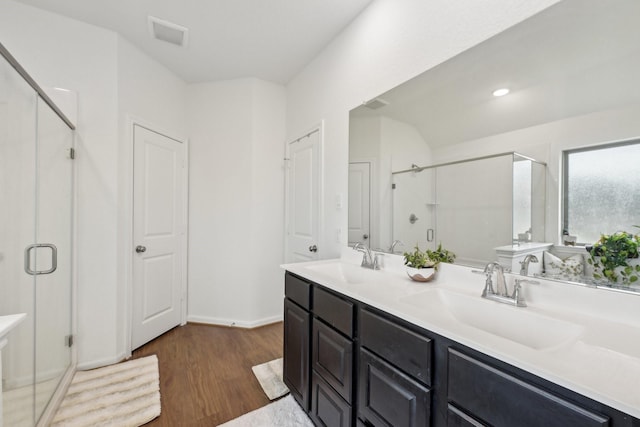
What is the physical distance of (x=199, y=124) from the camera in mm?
3100

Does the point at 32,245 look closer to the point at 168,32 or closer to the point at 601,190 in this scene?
the point at 168,32

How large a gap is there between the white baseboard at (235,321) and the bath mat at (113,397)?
0.81 metres

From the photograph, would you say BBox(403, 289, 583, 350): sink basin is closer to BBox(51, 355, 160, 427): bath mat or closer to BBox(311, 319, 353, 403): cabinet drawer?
BBox(311, 319, 353, 403): cabinet drawer

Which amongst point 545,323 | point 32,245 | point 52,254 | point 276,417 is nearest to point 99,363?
point 52,254

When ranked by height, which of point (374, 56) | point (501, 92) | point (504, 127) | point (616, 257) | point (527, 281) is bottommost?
point (527, 281)

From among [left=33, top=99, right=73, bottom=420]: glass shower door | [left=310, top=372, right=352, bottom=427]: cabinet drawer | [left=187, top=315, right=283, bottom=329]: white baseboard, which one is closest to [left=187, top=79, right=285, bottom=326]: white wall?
[left=187, top=315, right=283, bottom=329]: white baseboard

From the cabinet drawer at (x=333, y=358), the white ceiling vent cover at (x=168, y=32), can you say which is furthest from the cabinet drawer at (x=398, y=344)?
the white ceiling vent cover at (x=168, y=32)

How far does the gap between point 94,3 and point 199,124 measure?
4.12ft

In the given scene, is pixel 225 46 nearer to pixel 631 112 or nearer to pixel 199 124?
pixel 199 124

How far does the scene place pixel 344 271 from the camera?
6.45ft

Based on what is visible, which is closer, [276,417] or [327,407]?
[327,407]

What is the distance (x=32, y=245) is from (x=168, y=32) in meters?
1.89

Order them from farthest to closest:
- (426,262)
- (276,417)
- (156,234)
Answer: (156,234)
(276,417)
(426,262)

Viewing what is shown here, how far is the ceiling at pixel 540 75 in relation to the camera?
3.04 feet
